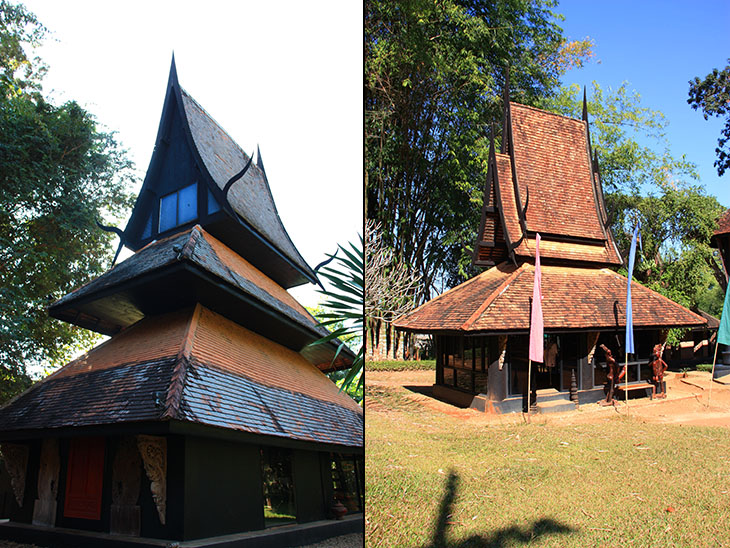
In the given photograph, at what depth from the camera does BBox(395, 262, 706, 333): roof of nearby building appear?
2855 mm

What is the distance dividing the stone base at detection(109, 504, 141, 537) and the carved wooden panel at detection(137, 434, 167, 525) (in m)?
0.08

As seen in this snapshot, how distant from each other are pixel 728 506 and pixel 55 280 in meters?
3.80

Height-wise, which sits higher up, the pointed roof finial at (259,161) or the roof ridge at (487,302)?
the pointed roof finial at (259,161)

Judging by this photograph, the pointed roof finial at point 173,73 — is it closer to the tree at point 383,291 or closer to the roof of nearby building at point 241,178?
the roof of nearby building at point 241,178

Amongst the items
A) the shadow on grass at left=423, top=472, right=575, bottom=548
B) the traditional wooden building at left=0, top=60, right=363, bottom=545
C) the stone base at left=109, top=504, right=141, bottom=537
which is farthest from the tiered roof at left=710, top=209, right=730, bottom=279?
the stone base at left=109, top=504, right=141, bottom=537

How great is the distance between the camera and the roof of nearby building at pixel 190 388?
1972 millimetres

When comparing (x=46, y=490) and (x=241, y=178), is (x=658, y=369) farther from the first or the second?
(x=46, y=490)

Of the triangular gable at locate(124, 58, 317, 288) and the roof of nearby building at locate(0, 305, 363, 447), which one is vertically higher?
the triangular gable at locate(124, 58, 317, 288)

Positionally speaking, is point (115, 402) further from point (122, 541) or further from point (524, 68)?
point (524, 68)

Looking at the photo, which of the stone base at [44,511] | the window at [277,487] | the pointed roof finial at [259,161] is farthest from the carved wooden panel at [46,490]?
the pointed roof finial at [259,161]

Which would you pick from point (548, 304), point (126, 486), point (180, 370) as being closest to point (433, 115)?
point (548, 304)

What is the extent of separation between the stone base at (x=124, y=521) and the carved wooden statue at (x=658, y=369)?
284cm

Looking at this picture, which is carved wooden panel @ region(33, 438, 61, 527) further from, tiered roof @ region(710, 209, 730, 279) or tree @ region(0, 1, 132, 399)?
tiered roof @ region(710, 209, 730, 279)

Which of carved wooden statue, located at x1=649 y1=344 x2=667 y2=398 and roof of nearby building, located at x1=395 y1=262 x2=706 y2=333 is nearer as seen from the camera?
roof of nearby building, located at x1=395 y1=262 x2=706 y2=333
